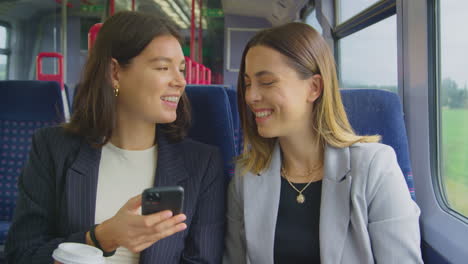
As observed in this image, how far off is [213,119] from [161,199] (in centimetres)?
73

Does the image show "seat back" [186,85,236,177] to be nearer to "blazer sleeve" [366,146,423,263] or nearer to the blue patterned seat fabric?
"blazer sleeve" [366,146,423,263]

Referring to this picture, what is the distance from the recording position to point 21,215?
1.34 metres

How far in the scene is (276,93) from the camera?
139 centimetres

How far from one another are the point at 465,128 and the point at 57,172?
1.58 metres

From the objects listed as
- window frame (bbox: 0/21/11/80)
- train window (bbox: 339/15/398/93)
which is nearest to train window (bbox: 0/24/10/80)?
window frame (bbox: 0/21/11/80)

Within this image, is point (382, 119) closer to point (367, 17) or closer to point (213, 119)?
point (213, 119)

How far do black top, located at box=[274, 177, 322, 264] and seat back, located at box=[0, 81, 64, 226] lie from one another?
164cm

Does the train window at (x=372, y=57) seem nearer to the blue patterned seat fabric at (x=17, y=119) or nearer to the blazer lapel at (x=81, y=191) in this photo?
the blazer lapel at (x=81, y=191)

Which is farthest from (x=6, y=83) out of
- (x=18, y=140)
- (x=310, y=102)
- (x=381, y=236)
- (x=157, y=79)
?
(x=381, y=236)

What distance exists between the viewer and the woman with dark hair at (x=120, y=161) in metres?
1.37

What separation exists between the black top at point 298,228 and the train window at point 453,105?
27.1 inches

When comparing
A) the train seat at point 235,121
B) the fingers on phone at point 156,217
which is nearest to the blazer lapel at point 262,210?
the train seat at point 235,121

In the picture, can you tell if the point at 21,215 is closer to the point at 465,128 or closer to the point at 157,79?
the point at 157,79

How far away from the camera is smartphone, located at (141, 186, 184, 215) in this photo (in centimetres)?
100
